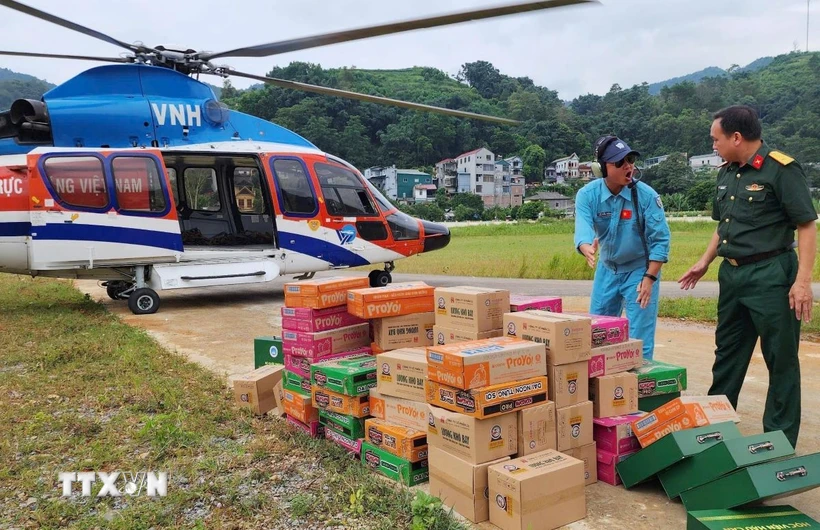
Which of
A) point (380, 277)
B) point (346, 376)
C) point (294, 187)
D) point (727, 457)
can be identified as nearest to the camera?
point (727, 457)

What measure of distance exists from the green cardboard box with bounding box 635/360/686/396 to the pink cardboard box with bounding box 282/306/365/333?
199cm

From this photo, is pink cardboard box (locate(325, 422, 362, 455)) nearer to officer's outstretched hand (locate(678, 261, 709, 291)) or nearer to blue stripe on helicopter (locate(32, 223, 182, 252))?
officer's outstretched hand (locate(678, 261, 709, 291))

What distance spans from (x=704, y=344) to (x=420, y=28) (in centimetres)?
481

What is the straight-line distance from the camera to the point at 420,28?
6.33m

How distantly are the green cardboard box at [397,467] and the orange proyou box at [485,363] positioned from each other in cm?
52

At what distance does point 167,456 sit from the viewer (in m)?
3.73

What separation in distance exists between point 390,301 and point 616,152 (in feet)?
6.30

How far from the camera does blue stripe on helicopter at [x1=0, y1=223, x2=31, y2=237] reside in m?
8.50

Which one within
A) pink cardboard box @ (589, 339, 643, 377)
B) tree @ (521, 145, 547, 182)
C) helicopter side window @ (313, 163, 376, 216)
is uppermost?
tree @ (521, 145, 547, 182)

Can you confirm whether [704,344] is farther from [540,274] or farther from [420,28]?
[540,274]

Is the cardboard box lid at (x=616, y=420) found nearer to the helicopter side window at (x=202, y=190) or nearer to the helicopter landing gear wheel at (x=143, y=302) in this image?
the helicopter landing gear wheel at (x=143, y=302)

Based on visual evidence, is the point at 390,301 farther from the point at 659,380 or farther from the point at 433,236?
the point at 433,236

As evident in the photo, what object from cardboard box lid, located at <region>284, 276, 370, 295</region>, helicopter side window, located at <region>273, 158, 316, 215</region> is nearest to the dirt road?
cardboard box lid, located at <region>284, 276, 370, 295</region>

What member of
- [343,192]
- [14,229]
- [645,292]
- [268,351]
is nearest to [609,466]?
[645,292]
